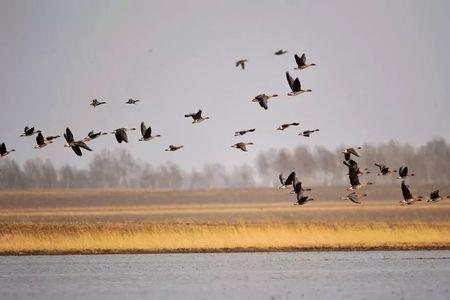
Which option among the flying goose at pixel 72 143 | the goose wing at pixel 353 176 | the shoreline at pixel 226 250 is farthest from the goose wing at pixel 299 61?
the shoreline at pixel 226 250

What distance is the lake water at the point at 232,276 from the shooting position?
30.7 metres

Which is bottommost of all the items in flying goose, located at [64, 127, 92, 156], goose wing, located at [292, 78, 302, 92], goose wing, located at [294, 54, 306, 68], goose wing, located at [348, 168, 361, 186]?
goose wing, located at [348, 168, 361, 186]

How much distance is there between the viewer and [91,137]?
113ft

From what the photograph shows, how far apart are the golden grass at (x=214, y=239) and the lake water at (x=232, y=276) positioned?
2.68 ft

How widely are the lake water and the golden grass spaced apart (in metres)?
0.82

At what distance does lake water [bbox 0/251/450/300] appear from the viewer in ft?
101

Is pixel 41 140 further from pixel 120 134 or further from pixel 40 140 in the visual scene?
pixel 120 134

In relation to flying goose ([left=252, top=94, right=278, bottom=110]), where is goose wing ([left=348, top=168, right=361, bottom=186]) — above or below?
below

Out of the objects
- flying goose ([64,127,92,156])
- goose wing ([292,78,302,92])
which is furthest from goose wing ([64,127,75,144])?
goose wing ([292,78,302,92])

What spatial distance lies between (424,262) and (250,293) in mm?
11246

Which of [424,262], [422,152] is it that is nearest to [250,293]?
[424,262]

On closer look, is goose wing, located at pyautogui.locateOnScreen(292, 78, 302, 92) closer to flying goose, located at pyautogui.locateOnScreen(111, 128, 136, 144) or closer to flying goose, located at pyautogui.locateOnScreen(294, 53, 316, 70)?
flying goose, located at pyautogui.locateOnScreen(294, 53, 316, 70)

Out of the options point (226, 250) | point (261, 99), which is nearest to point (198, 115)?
point (261, 99)

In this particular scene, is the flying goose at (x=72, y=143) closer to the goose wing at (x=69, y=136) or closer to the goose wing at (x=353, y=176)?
the goose wing at (x=69, y=136)
